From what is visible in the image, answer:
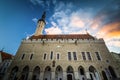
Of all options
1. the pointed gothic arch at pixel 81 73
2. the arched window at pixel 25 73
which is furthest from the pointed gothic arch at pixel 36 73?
the pointed gothic arch at pixel 81 73

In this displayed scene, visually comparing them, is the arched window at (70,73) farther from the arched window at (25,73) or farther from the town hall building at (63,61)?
the arched window at (25,73)

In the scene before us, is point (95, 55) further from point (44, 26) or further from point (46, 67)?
point (44, 26)

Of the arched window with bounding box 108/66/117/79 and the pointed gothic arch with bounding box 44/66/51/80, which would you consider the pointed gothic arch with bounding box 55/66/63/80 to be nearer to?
the pointed gothic arch with bounding box 44/66/51/80

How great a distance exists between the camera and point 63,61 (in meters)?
19.5

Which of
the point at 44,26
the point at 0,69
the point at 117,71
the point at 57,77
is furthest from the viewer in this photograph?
the point at 44,26

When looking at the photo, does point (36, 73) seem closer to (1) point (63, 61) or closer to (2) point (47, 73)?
(2) point (47, 73)

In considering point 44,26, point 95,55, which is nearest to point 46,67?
point 95,55

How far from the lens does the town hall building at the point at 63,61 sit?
1805cm

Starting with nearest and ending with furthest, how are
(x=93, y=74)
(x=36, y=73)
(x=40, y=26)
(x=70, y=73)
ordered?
(x=93, y=74)
(x=70, y=73)
(x=36, y=73)
(x=40, y=26)

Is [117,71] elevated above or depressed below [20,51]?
below

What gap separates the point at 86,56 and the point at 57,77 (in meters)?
8.54

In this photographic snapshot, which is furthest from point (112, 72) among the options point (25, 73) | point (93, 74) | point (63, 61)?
point (25, 73)

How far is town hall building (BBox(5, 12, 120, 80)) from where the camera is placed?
59.2 ft

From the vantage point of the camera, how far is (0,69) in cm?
2870
